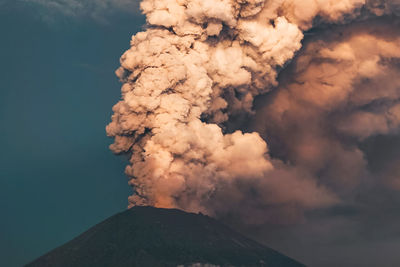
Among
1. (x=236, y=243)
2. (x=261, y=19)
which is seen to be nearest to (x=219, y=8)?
(x=261, y=19)

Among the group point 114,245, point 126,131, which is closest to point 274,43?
point 126,131

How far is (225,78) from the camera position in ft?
220

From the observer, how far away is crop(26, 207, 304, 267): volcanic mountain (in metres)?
62.3

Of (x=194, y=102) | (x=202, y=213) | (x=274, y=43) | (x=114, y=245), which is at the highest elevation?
(x=274, y=43)

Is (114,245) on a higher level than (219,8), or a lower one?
lower

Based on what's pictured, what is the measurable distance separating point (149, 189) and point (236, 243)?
822cm

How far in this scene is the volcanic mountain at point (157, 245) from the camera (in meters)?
62.3

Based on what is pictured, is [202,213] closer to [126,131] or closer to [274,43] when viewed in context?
[126,131]

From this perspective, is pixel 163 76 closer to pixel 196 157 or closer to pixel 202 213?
pixel 196 157

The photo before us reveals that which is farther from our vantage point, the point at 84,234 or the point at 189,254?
the point at 84,234

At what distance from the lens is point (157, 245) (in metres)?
63.3

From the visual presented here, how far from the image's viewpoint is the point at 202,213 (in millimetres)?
66250

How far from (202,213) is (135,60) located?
11.4 meters

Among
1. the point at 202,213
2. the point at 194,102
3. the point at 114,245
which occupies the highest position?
the point at 194,102
